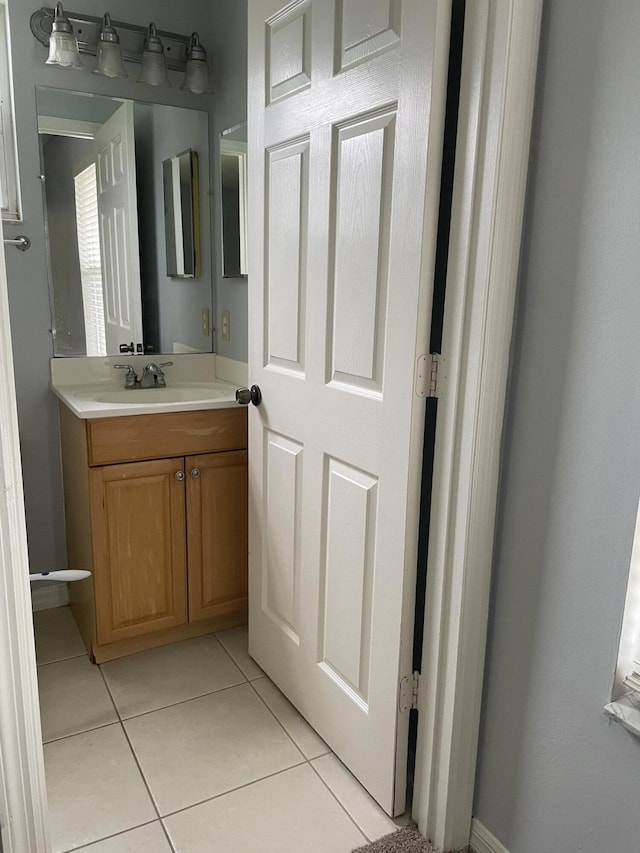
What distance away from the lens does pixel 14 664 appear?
3.30ft

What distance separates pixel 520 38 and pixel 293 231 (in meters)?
0.73

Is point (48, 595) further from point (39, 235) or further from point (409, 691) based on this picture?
point (409, 691)

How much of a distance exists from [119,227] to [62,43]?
594 mm

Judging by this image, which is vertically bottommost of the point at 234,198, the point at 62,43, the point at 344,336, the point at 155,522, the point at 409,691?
the point at 409,691

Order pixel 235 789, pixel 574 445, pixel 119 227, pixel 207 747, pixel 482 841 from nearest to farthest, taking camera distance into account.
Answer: pixel 574 445 < pixel 482 841 < pixel 235 789 < pixel 207 747 < pixel 119 227

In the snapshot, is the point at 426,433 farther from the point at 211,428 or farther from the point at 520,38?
the point at 211,428

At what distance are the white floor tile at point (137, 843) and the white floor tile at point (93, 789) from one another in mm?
21

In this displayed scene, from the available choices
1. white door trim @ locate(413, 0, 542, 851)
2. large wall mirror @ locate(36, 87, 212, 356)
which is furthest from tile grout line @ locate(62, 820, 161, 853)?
large wall mirror @ locate(36, 87, 212, 356)

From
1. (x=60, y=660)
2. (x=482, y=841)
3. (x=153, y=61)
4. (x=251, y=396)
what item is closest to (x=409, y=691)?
(x=482, y=841)

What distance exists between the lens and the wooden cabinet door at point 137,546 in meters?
2.02

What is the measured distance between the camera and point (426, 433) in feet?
4.55

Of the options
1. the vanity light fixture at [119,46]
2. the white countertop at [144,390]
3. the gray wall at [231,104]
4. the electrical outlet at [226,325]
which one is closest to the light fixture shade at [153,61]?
the vanity light fixture at [119,46]

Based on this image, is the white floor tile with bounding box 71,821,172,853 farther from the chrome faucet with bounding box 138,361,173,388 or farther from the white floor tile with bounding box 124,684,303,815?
the chrome faucet with bounding box 138,361,173,388

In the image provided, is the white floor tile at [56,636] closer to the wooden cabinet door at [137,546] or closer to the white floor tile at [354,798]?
the wooden cabinet door at [137,546]
